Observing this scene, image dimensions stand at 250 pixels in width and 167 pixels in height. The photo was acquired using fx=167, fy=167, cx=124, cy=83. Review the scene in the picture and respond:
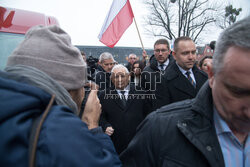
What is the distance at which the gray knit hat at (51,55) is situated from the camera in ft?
2.82

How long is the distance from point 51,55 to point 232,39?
930 millimetres

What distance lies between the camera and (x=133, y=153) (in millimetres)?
1035

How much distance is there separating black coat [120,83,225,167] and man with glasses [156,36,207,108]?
150cm

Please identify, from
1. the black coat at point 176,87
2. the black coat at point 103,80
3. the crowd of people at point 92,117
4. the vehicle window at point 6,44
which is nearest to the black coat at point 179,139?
the crowd of people at point 92,117

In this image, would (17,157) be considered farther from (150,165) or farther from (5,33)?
(5,33)

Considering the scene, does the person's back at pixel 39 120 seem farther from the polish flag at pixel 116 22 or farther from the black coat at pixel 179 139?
the polish flag at pixel 116 22

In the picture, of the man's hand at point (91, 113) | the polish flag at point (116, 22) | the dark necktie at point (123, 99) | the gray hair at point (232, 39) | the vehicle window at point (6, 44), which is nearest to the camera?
the gray hair at point (232, 39)

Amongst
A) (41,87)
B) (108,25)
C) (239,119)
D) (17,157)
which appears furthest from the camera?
(108,25)

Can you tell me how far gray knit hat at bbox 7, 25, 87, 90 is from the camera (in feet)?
2.82

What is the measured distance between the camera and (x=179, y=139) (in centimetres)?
91

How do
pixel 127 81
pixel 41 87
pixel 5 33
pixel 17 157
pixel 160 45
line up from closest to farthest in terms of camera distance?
pixel 17 157 → pixel 41 87 → pixel 5 33 → pixel 127 81 → pixel 160 45

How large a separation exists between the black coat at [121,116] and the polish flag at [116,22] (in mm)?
2323

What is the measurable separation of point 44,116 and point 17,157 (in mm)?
151

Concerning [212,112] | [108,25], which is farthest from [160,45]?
[212,112]
